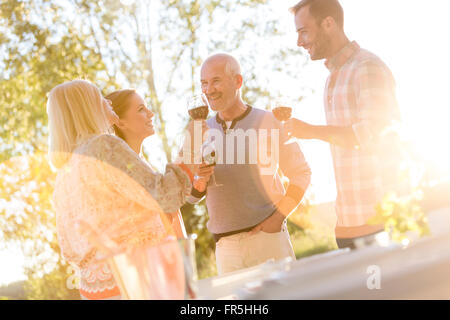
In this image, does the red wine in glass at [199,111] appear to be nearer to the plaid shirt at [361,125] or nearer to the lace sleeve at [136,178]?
the plaid shirt at [361,125]

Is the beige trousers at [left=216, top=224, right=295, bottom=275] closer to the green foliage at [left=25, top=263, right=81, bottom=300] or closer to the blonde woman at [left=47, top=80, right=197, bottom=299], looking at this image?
the blonde woman at [left=47, top=80, right=197, bottom=299]

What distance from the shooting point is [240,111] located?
3400mm

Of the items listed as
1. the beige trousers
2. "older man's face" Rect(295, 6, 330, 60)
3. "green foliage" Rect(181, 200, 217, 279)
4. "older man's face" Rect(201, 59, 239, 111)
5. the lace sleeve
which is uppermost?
"older man's face" Rect(295, 6, 330, 60)

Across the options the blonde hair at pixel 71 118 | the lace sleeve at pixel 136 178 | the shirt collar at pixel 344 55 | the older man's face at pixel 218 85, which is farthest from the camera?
the older man's face at pixel 218 85

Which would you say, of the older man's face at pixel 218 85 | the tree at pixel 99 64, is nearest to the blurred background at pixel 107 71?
the tree at pixel 99 64

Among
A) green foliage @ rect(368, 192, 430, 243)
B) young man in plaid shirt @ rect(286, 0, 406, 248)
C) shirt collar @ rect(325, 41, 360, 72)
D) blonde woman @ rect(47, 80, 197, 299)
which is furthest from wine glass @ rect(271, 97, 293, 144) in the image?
green foliage @ rect(368, 192, 430, 243)

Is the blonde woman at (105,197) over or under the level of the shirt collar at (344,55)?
under

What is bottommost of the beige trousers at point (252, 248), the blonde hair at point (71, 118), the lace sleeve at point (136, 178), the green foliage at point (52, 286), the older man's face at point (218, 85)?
the green foliage at point (52, 286)

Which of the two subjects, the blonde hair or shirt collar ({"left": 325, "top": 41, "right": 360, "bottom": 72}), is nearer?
the blonde hair

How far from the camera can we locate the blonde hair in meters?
2.05

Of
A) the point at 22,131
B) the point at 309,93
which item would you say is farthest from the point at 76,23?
the point at 309,93

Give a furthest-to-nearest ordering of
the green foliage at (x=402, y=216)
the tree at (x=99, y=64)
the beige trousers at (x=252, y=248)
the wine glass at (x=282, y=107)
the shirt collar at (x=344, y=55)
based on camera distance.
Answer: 1. the tree at (x=99, y=64)
2. the beige trousers at (x=252, y=248)
3. the wine glass at (x=282, y=107)
4. the shirt collar at (x=344, y=55)
5. the green foliage at (x=402, y=216)

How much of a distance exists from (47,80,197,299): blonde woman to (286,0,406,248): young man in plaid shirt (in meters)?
0.87

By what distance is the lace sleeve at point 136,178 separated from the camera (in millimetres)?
1848
